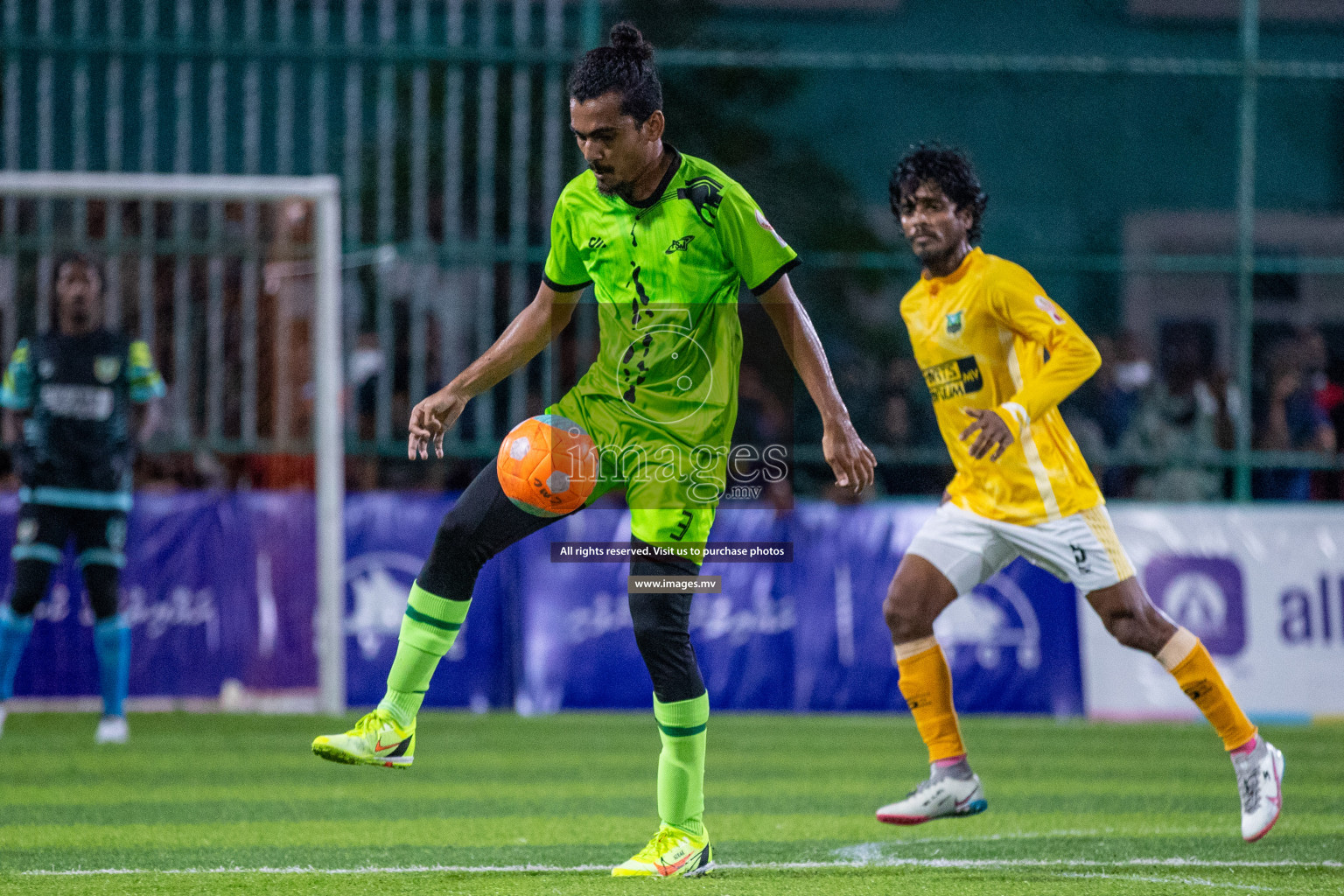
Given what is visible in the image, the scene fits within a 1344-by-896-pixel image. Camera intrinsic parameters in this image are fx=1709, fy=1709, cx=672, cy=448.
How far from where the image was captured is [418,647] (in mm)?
4914

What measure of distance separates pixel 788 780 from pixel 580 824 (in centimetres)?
182

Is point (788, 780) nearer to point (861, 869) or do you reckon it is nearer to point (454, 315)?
point (861, 869)

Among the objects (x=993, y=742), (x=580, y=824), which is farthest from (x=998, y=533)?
(x=993, y=742)

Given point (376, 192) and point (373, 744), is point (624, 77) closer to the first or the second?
point (373, 744)

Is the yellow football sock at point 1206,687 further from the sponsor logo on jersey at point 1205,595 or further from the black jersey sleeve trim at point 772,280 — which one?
the sponsor logo on jersey at point 1205,595

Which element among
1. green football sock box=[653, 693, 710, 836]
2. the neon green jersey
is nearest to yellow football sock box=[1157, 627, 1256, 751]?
green football sock box=[653, 693, 710, 836]

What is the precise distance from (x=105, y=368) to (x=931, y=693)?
551 cm

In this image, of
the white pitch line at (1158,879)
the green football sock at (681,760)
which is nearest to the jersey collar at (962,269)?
the green football sock at (681,760)

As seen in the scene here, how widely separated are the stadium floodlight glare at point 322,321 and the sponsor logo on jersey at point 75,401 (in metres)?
1.66

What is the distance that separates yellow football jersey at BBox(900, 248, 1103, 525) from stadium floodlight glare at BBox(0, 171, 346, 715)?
555 centimetres

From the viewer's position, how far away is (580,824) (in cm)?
652

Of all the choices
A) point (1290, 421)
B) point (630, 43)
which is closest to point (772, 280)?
point (630, 43)

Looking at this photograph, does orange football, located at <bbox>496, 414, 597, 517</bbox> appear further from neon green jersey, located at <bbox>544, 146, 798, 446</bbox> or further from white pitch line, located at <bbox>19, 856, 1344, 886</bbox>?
white pitch line, located at <bbox>19, 856, 1344, 886</bbox>

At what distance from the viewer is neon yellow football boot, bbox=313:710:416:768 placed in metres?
4.66
